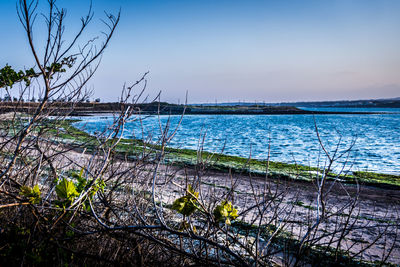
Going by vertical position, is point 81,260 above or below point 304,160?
above

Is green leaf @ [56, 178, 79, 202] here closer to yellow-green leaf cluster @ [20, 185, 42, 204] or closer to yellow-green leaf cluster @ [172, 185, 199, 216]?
yellow-green leaf cluster @ [20, 185, 42, 204]

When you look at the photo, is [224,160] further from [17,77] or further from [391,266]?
[17,77]

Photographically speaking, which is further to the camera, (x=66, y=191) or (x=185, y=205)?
(x=66, y=191)

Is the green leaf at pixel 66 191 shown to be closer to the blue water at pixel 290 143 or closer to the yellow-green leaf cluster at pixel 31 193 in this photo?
the yellow-green leaf cluster at pixel 31 193

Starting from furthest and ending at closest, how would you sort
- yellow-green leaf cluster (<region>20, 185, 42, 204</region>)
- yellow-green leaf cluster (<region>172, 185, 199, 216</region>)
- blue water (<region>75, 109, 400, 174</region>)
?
blue water (<region>75, 109, 400, 174</region>) < yellow-green leaf cluster (<region>20, 185, 42, 204</region>) < yellow-green leaf cluster (<region>172, 185, 199, 216</region>)

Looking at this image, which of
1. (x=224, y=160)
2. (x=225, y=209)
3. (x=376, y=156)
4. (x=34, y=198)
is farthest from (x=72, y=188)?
(x=376, y=156)

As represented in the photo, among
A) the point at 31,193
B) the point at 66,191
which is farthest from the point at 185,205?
the point at 31,193

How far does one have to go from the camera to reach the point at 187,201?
71.6 inches

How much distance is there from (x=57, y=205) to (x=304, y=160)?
2185cm

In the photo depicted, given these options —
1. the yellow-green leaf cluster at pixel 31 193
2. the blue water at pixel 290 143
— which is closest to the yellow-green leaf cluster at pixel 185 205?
the blue water at pixel 290 143

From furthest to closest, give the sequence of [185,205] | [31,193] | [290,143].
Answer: [290,143]
[31,193]
[185,205]

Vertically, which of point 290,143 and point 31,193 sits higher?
point 31,193

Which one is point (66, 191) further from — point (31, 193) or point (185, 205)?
point (185, 205)

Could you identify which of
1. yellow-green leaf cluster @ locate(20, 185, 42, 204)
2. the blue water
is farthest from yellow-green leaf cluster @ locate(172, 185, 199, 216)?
yellow-green leaf cluster @ locate(20, 185, 42, 204)
